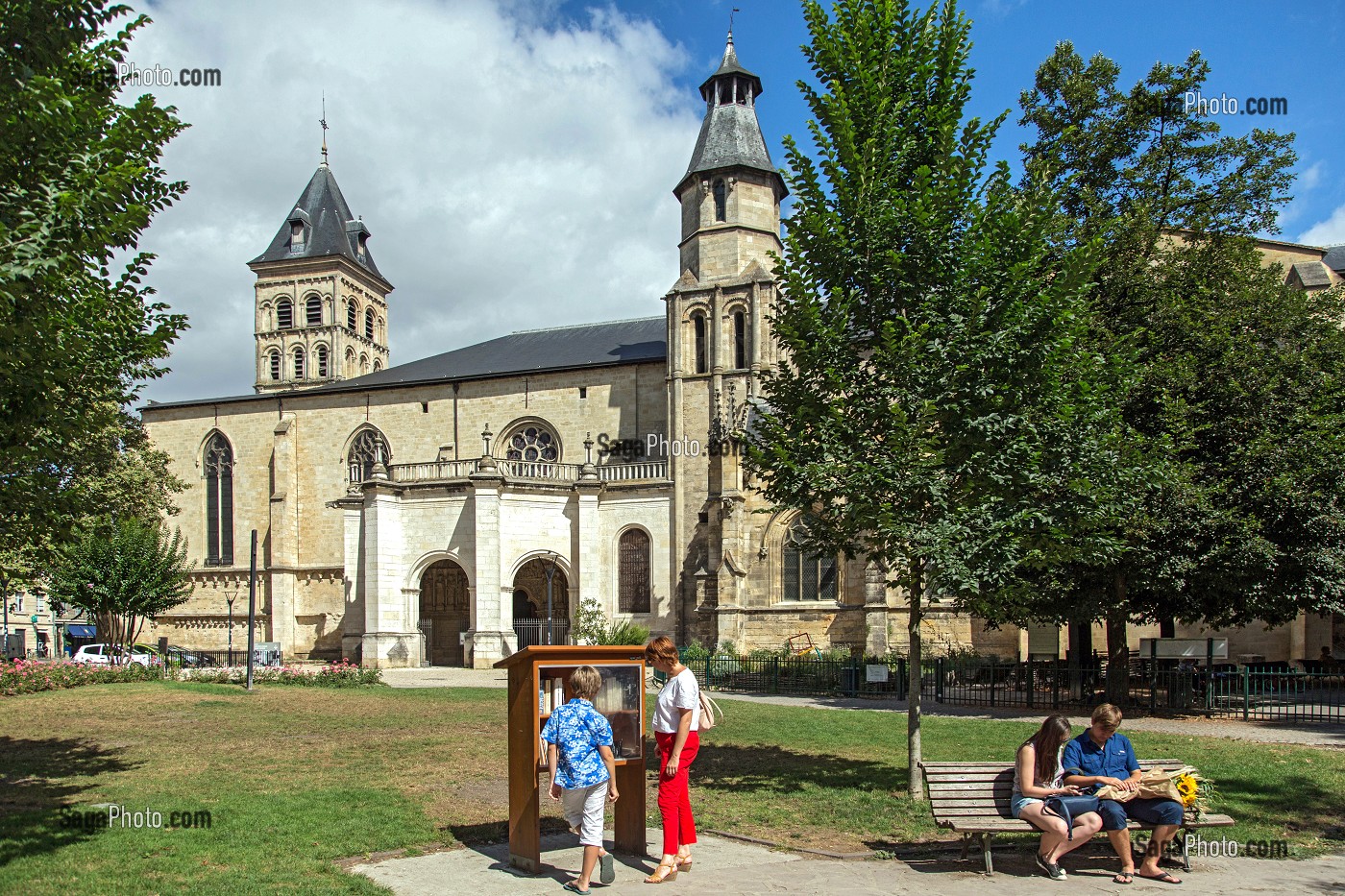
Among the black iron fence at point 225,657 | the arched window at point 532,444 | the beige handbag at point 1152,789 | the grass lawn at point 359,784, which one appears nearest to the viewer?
the beige handbag at point 1152,789

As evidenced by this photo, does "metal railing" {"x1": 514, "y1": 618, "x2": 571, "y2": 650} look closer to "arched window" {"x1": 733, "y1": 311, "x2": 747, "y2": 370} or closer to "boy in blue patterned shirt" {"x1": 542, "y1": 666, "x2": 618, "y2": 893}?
"arched window" {"x1": 733, "y1": 311, "x2": 747, "y2": 370}

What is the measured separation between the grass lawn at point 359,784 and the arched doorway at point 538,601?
15.7m

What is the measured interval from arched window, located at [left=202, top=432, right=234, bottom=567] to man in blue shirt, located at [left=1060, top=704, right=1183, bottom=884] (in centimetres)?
4173

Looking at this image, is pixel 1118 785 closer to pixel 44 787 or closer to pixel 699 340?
pixel 44 787

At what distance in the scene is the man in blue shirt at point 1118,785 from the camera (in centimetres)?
715

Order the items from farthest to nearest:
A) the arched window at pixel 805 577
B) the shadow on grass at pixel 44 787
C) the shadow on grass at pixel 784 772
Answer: the arched window at pixel 805 577
the shadow on grass at pixel 784 772
the shadow on grass at pixel 44 787

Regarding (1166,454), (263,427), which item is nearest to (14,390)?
(1166,454)

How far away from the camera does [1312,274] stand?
34.1 meters

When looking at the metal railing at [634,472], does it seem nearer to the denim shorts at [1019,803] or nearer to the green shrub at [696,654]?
the green shrub at [696,654]

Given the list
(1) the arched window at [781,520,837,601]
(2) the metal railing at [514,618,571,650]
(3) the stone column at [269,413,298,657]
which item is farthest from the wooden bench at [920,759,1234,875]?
(3) the stone column at [269,413,298,657]

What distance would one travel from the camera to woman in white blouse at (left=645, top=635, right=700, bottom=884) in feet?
22.9

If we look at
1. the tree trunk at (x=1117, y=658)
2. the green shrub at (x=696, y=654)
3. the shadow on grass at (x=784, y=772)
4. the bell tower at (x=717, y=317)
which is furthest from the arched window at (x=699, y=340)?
the shadow on grass at (x=784, y=772)

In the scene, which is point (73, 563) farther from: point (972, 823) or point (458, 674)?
point (972, 823)

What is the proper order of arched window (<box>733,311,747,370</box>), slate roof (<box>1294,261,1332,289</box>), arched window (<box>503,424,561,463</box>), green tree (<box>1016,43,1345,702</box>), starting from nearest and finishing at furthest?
green tree (<box>1016,43,1345,702</box>), slate roof (<box>1294,261,1332,289</box>), arched window (<box>733,311,747,370</box>), arched window (<box>503,424,561,463</box>)
